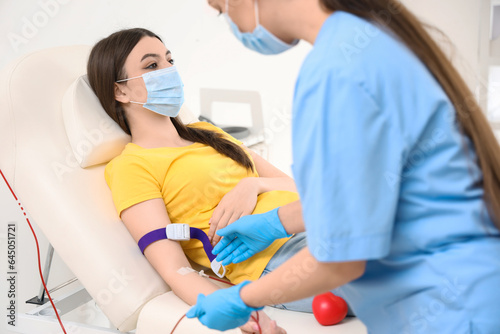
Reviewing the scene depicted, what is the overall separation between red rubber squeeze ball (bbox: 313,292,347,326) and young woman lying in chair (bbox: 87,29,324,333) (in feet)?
0.28

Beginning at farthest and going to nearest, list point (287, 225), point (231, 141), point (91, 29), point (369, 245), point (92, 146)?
point (91, 29)
point (231, 141)
point (92, 146)
point (287, 225)
point (369, 245)

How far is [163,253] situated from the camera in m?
1.22

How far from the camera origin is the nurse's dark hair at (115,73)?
1.47m

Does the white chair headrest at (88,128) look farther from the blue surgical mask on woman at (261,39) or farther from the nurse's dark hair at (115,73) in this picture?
the blue surgical mask on woman at (261,39)

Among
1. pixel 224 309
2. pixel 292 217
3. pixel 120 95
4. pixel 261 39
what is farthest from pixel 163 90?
pixel 224 309

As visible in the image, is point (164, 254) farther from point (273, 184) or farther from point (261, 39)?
point (261, 39)

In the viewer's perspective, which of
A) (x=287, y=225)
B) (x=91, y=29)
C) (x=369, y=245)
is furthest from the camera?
(x=91, y=29)

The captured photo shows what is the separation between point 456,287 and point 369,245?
0.16 m

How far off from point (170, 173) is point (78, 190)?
0.83 ft

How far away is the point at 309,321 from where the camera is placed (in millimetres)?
1147

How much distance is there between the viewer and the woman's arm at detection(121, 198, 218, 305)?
1174 millimetres

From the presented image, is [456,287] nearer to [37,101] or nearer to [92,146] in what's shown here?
[92,146]

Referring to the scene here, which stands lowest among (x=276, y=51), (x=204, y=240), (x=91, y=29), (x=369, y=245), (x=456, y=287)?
(x=204, y=240)

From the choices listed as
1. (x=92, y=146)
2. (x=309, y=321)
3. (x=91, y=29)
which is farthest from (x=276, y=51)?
(x=91, y=29)
